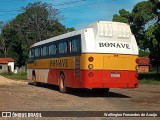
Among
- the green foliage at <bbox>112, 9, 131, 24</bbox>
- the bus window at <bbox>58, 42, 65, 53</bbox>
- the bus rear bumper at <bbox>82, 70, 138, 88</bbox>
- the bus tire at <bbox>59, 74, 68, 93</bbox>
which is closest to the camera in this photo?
the bus rear bumper at <bbox>82, 70, 138, 88</bbox>

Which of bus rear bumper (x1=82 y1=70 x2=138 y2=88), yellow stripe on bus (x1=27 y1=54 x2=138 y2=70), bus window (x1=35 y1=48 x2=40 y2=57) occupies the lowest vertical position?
bus rear bumper (x1=82 y1=70 x2=138 y2=88)

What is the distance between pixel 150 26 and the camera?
3756 cm

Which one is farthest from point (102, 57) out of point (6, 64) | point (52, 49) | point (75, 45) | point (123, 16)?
point (6, 64)

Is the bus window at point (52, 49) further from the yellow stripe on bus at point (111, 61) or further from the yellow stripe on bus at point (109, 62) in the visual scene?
the yellow stripe on bus at point (111, 61)

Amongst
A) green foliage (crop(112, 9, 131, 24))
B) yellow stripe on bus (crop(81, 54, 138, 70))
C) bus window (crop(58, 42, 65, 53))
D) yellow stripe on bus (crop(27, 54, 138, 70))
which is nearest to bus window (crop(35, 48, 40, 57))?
bus window (crop(58, 42, 65, 53))

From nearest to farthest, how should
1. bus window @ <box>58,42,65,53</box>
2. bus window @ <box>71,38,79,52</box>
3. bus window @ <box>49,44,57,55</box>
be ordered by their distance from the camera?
bus window @ <box>71,38,79,52</box> < bus window @ <box>58,42,65,53</box> < bus window @ <box>49,44,57,55</box>

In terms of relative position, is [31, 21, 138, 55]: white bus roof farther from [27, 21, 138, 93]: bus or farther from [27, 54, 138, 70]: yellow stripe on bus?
[27, 54, 138, 70]: yellow stripe on bus

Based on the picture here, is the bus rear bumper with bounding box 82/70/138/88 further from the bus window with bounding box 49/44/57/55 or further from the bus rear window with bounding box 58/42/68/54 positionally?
the bus window with bounding box 49/44/57/55

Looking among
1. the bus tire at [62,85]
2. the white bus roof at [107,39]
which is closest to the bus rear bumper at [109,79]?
the white bus roof at [107,39]

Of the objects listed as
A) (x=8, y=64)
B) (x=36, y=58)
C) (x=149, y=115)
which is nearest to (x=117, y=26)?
(x=149, y=115)

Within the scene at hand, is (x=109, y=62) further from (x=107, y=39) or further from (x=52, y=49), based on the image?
(x=52, y=49)

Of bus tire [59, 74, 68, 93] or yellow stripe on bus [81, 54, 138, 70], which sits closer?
yellow stripe on bus [81, 54, 138, 70]

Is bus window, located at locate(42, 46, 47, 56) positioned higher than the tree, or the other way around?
the tree

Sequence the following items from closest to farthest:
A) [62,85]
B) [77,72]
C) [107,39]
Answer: [107,39], [77,72], [62,85]
